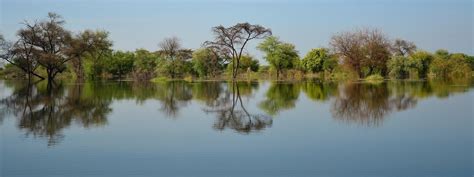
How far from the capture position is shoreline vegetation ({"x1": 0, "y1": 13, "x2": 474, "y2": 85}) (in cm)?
4172

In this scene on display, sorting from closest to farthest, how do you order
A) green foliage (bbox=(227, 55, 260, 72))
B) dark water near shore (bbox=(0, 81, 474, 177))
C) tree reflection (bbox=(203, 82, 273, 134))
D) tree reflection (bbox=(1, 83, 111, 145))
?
dark water near shore (bbox=(0, 81, 474, 177)) → tree reflection (bbox=(1, 83, 111, 145)) → tree reflection (bbox=(203, 82, 273, 134)) → green foliage (bbox=(227, 55, 260, 72))

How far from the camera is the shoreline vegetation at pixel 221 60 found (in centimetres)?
4172

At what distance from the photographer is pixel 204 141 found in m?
7.83

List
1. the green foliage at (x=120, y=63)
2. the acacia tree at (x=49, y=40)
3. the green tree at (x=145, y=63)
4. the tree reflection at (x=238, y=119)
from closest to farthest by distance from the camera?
the tree reflection at (x=238, y=119) < the acacia tree at (x=49, y=40) < the green tree at (x=145, y=63) < the green foliage at (x=120, y=63)

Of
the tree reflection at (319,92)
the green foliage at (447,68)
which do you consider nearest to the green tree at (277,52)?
the green foliage at (447,68)

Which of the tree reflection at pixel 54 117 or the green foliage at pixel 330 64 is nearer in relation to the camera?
the tree reflection at pixel 54 117

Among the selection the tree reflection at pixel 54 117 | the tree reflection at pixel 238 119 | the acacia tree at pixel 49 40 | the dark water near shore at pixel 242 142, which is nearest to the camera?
the dark water near shore at pixel 242 142

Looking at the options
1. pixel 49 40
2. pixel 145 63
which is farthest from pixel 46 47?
pixel 145 63

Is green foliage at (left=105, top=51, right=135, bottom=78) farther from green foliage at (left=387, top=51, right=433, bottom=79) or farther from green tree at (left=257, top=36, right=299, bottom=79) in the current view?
green foliage at (left=387, top=51, right=433, bottom=79)

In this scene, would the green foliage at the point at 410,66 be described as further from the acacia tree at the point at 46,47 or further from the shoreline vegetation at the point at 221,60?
the acacia tree at the point at 46,47

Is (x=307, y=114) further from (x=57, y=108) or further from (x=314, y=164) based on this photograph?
(x=57, y=108)

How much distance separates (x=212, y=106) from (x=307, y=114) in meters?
3.77

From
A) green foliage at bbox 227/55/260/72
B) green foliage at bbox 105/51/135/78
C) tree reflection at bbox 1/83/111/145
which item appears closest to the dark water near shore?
tree reflection at bbox 1/83/111/145

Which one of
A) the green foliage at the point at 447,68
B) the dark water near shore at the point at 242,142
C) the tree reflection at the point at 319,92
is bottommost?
the dark water near shore at the point at 242,142
